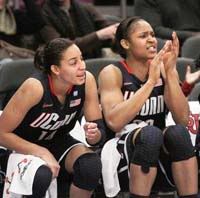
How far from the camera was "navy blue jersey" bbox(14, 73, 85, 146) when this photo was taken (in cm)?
297

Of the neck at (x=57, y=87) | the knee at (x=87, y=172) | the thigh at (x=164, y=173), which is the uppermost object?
the neck at (x=57, y=87)

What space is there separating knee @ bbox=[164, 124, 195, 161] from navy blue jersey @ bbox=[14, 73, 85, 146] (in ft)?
1.40

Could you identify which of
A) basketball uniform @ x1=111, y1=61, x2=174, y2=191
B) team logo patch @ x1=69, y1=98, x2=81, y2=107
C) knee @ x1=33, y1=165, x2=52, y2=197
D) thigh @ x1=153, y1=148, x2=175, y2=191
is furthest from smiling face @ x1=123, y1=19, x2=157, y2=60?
knee @ x1=33, y1=165, x2=52, y2=197

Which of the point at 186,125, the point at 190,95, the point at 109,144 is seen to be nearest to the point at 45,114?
the point at 109,144

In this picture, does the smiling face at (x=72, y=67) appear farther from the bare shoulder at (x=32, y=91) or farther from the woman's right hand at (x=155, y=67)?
the woman's right hand at (x=155, y=67)

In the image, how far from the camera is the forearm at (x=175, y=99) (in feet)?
10.2

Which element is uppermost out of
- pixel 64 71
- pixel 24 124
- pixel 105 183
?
pixel 64 71

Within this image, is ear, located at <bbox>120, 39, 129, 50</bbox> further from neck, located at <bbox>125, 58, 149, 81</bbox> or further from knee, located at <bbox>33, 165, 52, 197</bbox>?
knee, located at <bbox>33, 165, 52, 197</bbox>

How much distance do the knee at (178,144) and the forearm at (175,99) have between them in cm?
16

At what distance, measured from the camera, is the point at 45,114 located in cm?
296


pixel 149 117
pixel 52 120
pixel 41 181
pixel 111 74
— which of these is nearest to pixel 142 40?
pixel 111 74

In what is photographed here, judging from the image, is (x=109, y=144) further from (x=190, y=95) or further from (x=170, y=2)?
(x=170, y=2)

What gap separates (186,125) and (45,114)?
688mm

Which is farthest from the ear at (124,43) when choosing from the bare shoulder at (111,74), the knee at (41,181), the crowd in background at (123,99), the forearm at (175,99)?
the knee at (41,181)
